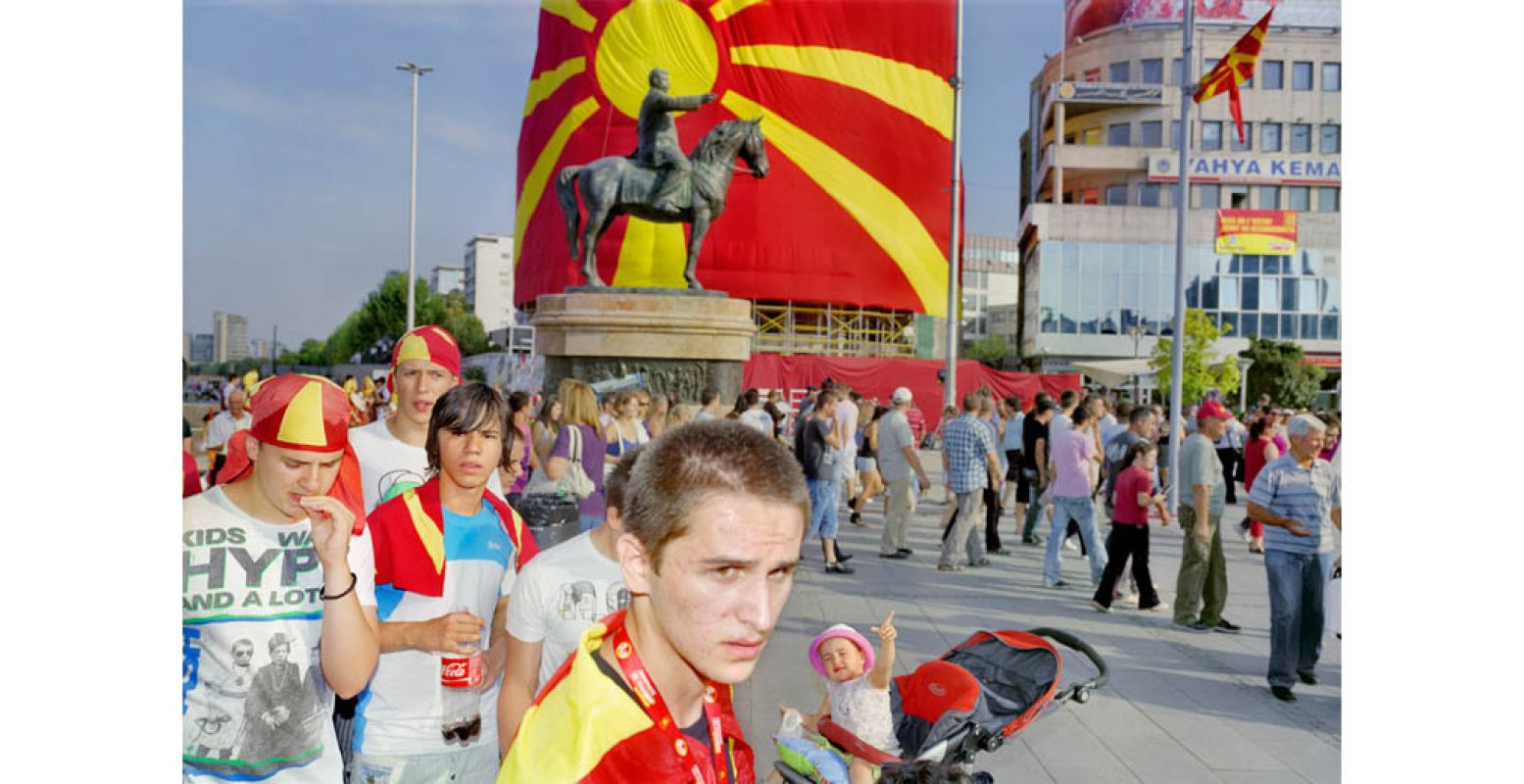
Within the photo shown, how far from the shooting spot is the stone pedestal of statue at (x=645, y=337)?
438 inches

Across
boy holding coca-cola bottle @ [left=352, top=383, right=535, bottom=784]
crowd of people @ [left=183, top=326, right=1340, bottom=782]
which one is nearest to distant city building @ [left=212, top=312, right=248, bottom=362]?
crowd of people @ [left=183, top=326, right=1340, bottom=782]

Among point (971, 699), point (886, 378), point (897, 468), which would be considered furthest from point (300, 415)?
point (886, 378)

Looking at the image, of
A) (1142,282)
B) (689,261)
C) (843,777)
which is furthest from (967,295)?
(843,777)

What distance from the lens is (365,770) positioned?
287 centimetres

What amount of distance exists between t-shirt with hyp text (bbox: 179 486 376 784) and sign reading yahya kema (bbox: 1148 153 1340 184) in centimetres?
4350

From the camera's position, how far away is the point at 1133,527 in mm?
8273

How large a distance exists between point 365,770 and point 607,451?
471 cm

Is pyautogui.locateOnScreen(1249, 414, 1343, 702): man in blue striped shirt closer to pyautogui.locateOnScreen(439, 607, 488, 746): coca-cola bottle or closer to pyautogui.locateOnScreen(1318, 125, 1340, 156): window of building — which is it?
pyautogui.locateOnScreen(439, 607, 488, 746): coca-cola bottle

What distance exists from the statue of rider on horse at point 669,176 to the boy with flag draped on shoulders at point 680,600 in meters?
9.67

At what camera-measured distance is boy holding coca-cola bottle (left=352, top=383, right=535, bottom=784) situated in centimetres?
286

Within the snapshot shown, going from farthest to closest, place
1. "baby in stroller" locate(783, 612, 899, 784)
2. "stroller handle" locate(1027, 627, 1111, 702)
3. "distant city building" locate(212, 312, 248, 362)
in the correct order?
1. "stroller handle" locate(1027, 627, 1111, 702)
2. "baby in stroller" locate(783, 612, 899, 784)
3. "distant city building" locate(212, 312, 248, 362)

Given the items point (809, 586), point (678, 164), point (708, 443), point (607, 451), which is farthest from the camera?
point (678, 164)

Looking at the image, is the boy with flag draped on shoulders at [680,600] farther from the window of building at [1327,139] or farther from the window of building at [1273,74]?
the window of building at [1327,139]

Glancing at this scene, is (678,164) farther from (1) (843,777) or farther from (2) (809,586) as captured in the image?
(1) (843,777)
